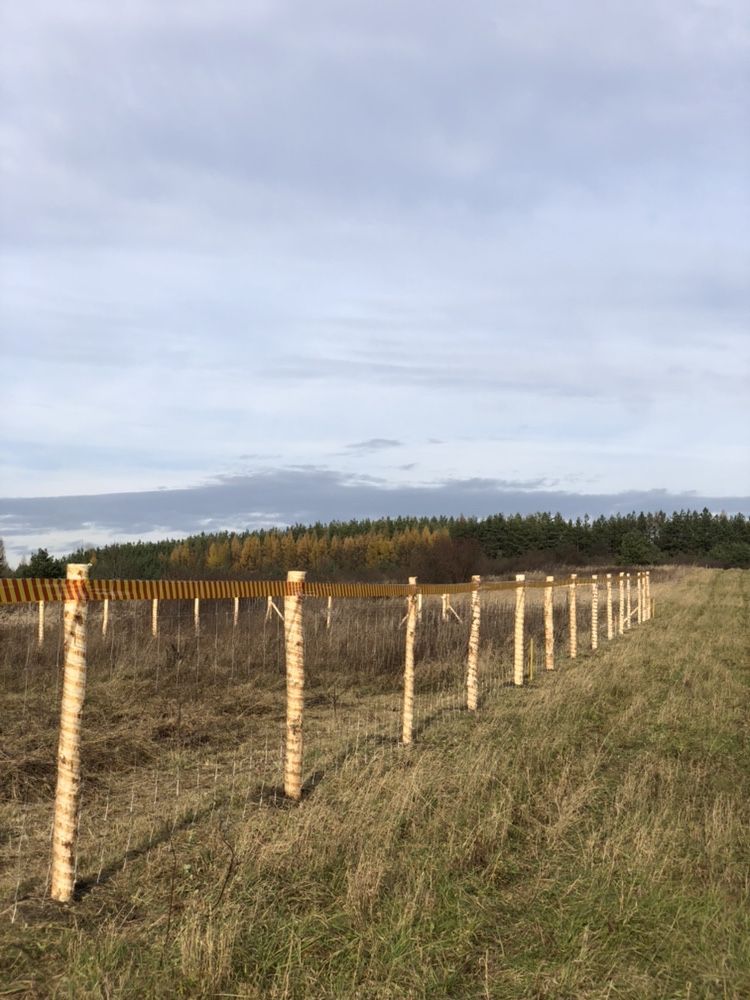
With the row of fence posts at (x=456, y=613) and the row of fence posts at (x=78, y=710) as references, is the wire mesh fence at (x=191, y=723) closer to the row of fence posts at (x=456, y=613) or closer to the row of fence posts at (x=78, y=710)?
the row of fence posts at (x=78, y=710)

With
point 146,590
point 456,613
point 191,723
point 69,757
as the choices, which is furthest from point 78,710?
point 456,613

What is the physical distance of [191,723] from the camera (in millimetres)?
11305

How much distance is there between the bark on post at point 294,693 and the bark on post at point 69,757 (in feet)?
6.73

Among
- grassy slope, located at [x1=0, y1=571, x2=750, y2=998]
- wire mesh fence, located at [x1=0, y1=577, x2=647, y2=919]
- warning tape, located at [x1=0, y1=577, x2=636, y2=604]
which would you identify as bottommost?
wire mesh fence, located at [x1=0, y1=577, x2=647, y2=919]

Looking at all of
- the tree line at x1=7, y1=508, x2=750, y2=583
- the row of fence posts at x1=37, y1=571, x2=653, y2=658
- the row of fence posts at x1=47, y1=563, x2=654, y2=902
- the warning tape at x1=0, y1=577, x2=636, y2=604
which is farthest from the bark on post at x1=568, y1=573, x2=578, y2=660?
the tree line at x1=7, y1=508, x2=750, y2=583

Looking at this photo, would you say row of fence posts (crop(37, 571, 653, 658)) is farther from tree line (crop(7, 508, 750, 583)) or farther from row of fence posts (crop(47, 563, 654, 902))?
tree line (crop(7, 508, 750, 583))

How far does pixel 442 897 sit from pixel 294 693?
2.63 m

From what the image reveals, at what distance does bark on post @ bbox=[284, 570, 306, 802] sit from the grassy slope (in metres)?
0.32

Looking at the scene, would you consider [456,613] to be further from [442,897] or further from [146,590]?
[442,897]

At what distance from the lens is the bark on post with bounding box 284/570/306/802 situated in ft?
24.1

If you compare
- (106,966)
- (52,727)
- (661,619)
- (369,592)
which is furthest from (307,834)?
(661,619)

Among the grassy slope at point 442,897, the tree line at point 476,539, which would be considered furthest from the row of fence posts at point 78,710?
the tree line at point 476,539

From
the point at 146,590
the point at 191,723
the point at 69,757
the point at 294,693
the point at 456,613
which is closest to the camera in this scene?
the point at 69,757

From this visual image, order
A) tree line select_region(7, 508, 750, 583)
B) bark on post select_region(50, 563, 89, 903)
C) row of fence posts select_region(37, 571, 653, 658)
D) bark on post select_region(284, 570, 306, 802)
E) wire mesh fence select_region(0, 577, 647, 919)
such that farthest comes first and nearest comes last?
tree line select_region(7, 508, 750, 583) → row of fence posts select_region(37, 571, 653, 658) → bark on post select_region(284, 570, 306, 802) → wire mesh fence select_region(0, 577, 647, 919) → bark on post select_region(50, 563, 89, 903)
